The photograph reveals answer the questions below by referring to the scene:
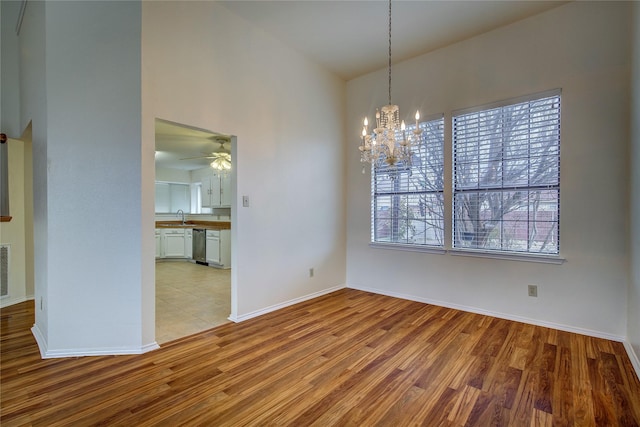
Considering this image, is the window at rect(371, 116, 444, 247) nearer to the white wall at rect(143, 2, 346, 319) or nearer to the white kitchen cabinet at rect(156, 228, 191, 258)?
the white wall at rect(143, 2, 346, 319)

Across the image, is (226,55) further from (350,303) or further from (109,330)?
(350,303)

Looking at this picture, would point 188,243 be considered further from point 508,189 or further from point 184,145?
point 508,189

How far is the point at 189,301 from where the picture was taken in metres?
3.99

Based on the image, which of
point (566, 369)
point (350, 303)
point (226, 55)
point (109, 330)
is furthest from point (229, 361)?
point (226, 55)

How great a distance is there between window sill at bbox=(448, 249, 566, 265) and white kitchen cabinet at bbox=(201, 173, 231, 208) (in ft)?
17.0

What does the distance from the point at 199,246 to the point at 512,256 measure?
6.42 meters

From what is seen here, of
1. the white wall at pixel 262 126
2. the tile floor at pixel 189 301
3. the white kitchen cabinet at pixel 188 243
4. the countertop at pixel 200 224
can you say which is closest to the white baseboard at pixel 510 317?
the white wall at pixel 262 126

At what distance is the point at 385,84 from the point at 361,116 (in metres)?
0.56

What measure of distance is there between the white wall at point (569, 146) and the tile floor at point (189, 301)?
2.77m

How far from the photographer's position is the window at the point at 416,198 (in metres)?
3.85

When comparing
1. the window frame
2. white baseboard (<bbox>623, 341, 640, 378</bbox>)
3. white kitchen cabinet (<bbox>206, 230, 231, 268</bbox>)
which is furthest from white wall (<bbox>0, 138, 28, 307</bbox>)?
white baseboard (<bbox>623, 341, 640, 378</bbox>)

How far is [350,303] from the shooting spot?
3936 millimetres

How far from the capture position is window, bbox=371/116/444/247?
3.85 meters

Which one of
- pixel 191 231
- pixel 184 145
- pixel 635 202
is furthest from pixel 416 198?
pixel 191 231
